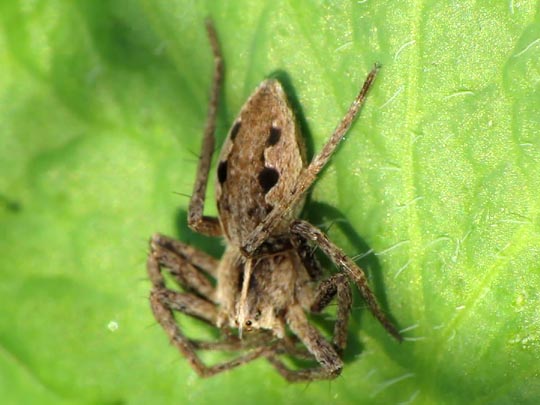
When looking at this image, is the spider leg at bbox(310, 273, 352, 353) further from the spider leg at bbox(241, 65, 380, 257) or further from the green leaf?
the spider leg at bbox(241, 65, 380, 257)

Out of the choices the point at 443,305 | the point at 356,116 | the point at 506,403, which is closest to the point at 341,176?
the point at 356,116

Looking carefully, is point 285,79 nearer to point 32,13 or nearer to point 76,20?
point 76,20

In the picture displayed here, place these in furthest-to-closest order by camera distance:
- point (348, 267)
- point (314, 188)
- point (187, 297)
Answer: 1. point (187, 297)
2. point (314, 188)
3. point (348, 267)

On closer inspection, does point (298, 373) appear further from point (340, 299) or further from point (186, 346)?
point (186, 346)

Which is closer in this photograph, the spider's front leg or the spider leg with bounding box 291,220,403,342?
the spider leg with bounding box 291,220,403,342

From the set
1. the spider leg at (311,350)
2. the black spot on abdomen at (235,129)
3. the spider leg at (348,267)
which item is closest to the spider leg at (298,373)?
the spider leg at (311,350)

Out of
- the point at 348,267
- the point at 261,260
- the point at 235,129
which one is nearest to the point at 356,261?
the point at 348,267

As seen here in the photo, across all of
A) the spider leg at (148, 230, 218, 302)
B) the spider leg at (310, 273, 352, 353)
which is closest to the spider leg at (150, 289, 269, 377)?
the spider leg at (148, 230, 218, 302)
